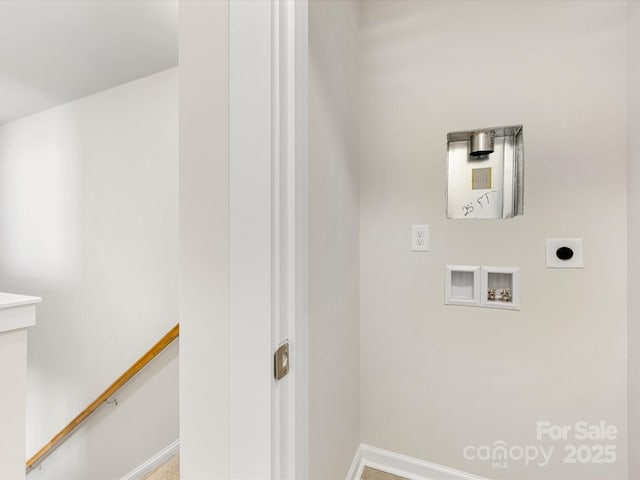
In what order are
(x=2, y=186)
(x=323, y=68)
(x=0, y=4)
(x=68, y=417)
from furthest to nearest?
(x=2, y=186) → (x=68, y=417) → (x=0, y=4) → (x=323, y=68)

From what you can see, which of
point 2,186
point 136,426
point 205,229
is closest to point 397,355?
point 205,229

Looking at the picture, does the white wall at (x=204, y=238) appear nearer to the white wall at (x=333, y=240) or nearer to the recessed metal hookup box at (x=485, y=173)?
the white wall at (x=333, y=240)

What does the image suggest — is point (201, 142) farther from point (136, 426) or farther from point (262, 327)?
point (136, 426)

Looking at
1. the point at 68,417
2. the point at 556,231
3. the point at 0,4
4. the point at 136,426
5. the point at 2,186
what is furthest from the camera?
the point at 2,186

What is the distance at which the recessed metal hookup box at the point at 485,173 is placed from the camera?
4.45 ft

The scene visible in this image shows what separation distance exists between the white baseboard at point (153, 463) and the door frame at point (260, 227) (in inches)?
78.3

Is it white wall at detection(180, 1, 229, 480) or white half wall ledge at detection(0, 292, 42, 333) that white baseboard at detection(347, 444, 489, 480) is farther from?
white half wall ledge at detection(0, 292, 42, 333)

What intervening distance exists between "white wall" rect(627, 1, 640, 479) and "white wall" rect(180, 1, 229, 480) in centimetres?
138

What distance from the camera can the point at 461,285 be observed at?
1.42 meters

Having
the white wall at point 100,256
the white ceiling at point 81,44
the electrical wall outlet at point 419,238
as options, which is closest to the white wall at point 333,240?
the electrical wall outlet at point 419,238

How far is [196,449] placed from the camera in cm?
61

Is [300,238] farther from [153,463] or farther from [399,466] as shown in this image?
[153,463]

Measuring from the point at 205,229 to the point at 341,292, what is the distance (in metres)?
0.81

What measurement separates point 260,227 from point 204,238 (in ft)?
0.41
